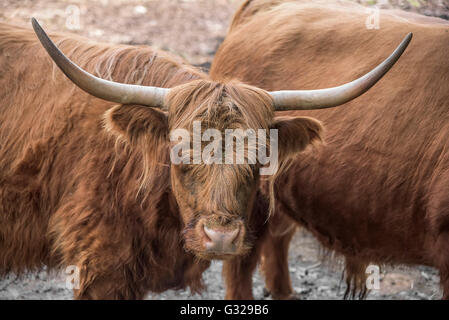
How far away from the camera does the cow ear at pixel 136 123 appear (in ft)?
10.2

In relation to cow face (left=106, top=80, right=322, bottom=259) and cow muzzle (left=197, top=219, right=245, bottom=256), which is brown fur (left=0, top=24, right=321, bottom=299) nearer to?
cow face (left=106, top=80, right=322, bottom=259)

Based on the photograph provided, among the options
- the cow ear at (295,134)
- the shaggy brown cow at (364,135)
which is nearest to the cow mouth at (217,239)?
the cow ear at (295,134)

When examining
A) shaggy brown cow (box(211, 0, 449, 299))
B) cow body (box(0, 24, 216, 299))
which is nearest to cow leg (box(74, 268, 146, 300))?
cow body (box(0, 24, 216, 299))

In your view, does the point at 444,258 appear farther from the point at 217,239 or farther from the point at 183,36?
the point at 183,36

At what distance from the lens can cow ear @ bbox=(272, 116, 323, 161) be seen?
327 centimetres

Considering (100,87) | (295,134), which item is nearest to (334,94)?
(295,134)

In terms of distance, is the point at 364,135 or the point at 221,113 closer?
the point at 221,113

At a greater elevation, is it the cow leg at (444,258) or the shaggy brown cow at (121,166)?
the shaggy brown cow at (121,166)

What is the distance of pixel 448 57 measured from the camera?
11.8ft

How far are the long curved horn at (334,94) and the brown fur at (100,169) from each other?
4.1 inches

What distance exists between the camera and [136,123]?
3154 mm

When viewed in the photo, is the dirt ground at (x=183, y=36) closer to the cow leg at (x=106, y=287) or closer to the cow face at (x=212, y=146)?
the cow leg at (x=106, y=287)

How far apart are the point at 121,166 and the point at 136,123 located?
435mm
